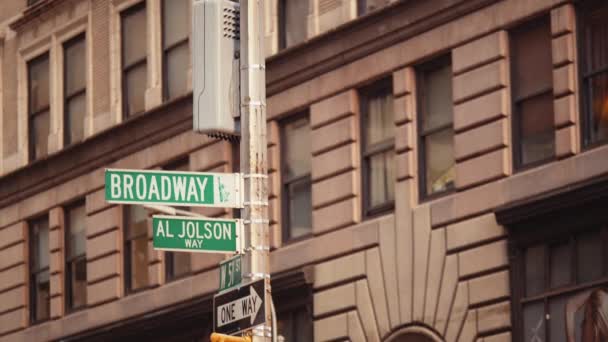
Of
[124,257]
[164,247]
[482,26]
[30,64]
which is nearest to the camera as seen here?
[164,247]

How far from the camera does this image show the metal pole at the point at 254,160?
1653cm

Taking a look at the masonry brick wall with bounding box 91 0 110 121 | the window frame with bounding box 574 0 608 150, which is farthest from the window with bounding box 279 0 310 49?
the window frame with bounding box 574 0 608 150

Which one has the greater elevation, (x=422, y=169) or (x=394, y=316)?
(x=422, y=169)

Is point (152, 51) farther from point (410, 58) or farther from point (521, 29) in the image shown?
point (521, 29)

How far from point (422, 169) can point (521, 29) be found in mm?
3327

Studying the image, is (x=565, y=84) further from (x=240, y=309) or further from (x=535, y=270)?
(x=240, y=309)

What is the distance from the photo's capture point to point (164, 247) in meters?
17.2

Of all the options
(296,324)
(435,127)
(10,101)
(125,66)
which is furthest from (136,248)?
(435,127)

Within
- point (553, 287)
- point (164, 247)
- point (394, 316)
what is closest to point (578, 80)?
point (553, 287)

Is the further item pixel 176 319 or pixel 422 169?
pixel 176 319

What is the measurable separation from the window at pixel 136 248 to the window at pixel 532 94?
12.0 meters

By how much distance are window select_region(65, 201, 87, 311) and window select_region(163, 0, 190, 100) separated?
14.8 feet

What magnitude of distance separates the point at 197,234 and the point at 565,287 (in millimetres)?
10506

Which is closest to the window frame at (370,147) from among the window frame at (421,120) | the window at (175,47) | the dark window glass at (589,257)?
the window frame at (421,120)
